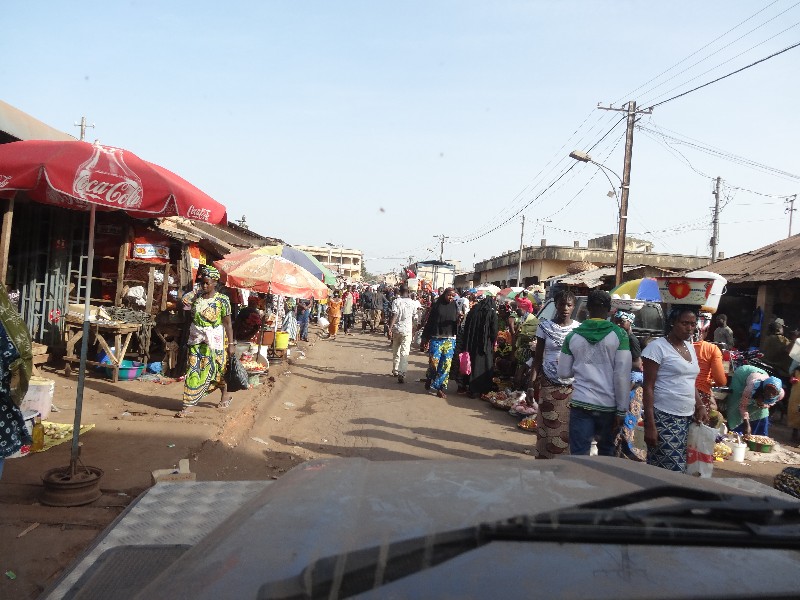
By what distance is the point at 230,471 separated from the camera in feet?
19.3

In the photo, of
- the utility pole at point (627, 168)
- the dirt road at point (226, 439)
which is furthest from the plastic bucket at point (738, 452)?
the utility pole at point (627, 168)

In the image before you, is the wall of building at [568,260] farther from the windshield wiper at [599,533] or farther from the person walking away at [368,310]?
the windshield wiper at [599,533]

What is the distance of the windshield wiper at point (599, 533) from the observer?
1.14 meters

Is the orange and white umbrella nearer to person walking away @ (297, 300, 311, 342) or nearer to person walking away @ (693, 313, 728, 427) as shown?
person walking away @ (693, 313, 728, 427)

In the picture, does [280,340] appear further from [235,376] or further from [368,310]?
[368,310]

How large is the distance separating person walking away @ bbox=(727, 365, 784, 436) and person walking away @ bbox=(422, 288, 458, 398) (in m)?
4.40

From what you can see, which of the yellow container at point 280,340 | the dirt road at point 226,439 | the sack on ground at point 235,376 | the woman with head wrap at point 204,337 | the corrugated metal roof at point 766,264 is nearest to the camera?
the dirt road at point 226,439

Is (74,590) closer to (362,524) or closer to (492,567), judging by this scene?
(362,524)

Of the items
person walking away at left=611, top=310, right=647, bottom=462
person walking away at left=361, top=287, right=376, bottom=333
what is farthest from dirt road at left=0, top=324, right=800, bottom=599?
person walking away at left=361, top=287, right=376, bottom=333

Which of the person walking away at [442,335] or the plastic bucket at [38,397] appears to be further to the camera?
the person walking away at [442,335]

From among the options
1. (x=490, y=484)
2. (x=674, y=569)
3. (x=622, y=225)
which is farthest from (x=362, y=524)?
(x=622, y=225)

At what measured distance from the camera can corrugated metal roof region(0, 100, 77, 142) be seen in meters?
7.41

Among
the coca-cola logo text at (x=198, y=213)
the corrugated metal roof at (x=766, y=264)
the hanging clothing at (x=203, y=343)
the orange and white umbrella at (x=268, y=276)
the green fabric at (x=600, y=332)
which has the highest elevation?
the corrugated metal roof at (x=766, y=264)

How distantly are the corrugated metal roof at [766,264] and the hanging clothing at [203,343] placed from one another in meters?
12.4
